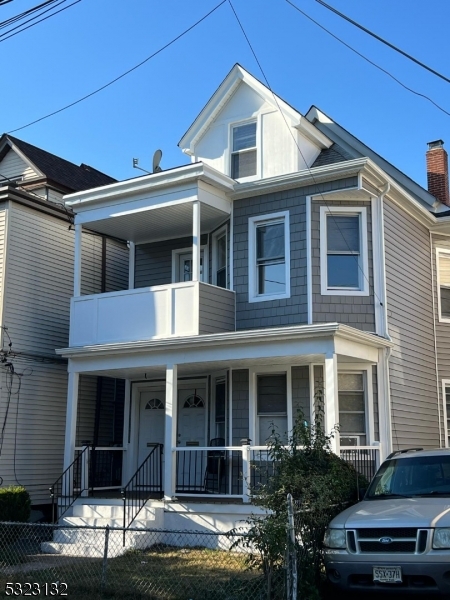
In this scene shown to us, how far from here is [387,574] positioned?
739cm

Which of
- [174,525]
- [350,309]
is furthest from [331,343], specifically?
[174,525]

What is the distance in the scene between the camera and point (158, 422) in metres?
16.7

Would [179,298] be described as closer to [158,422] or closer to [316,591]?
[158,422]

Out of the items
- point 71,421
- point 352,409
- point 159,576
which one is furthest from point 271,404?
point 159,576

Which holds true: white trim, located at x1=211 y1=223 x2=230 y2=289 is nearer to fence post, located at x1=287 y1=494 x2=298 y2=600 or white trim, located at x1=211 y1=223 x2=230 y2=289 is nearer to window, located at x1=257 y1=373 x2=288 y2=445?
window, located at x1=257 y1=373 x2=288 y2=445

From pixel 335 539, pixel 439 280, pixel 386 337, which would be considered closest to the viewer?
pixel 335 539

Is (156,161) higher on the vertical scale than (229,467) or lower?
higher

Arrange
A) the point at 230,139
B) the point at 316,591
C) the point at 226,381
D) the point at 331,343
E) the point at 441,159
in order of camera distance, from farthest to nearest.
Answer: the point at 441,159 → the point at 230,139 → the point at 226,381 → the point at 331,343 → the point at 316,591

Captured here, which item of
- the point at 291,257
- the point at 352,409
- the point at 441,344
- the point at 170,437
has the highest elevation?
the point at 291,257

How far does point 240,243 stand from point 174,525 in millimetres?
5800

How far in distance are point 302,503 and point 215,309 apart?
6.60m

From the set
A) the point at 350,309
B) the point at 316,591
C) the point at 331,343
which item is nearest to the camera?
the point at 316,591

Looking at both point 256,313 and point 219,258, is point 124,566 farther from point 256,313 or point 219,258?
point 219,258

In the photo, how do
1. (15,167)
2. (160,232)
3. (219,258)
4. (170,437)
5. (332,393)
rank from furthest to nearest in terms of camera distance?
(15,167) → (160,232) → (219,258) → (170,437) → (332,393)
